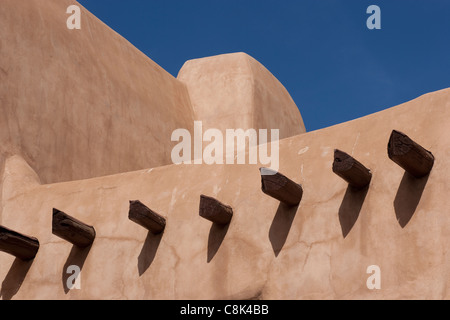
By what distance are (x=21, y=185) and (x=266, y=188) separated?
2.52 meters

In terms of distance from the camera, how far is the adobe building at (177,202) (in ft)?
13.6

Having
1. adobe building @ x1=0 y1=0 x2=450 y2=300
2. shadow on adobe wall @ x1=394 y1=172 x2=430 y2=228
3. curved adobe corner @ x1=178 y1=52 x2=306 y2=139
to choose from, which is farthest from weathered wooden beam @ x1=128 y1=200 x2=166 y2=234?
curved adobe corner @ x1=178 y1=52 x2=306 y2=139

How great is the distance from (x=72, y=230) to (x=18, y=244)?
0.50 m

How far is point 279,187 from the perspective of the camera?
4.52 m

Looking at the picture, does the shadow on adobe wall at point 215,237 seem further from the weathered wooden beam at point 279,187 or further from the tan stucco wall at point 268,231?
the weathered wooden beam at point 279,187

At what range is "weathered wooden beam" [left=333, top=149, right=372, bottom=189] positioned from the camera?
4281 millimetres

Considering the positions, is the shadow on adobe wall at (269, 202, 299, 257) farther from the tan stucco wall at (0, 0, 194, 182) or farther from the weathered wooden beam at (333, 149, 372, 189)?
the tan stucco wall at (0, 0, 194, 182)

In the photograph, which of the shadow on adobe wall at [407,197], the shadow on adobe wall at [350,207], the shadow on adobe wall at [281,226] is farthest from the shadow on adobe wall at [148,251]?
the shadow on adobe wall at [407,197]

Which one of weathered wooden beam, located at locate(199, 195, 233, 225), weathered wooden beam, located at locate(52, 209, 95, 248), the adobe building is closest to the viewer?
the adobe building

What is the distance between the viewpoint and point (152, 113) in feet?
27.7

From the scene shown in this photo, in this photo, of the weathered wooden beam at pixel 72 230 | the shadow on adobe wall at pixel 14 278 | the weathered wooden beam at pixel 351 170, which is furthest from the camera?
the shadow on adobe wall at pixel 14 278
